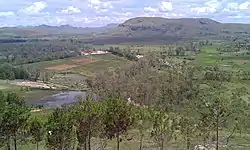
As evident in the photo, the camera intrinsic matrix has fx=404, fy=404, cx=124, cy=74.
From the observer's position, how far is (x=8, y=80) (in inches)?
6806

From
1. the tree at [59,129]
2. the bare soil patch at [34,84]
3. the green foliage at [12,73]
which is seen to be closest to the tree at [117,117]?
the tree at [59,129]

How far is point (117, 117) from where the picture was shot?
43.2 m

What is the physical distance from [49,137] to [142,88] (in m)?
56.6

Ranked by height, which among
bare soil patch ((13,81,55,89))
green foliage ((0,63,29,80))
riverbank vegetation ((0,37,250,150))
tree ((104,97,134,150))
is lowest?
bare soil patch ((13,81,55,89))

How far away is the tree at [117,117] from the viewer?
43.2 m

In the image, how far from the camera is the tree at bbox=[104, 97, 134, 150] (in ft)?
142

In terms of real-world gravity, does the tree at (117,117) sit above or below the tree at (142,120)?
above

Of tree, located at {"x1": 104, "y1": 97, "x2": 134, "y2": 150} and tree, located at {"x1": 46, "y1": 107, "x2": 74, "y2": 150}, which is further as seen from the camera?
tree, located at {"x1": 104, "y1": 97, "x2": 134, "y2": 150}

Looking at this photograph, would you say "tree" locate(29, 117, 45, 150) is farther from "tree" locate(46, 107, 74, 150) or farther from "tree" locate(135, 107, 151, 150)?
"tree" locate(135, 107, 151, 150)

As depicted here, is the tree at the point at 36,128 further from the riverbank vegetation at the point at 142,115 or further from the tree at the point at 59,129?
the tree at the point at 59,129

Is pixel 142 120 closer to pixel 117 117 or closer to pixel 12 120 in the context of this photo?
pixel 117 117

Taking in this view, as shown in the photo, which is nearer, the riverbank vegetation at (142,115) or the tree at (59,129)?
the tree at (59,129)

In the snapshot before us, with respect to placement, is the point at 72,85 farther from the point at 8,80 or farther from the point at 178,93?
the point at 178,93

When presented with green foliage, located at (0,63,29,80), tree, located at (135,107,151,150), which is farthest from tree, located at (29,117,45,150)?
green foliage, located at (0,63,29,80)
